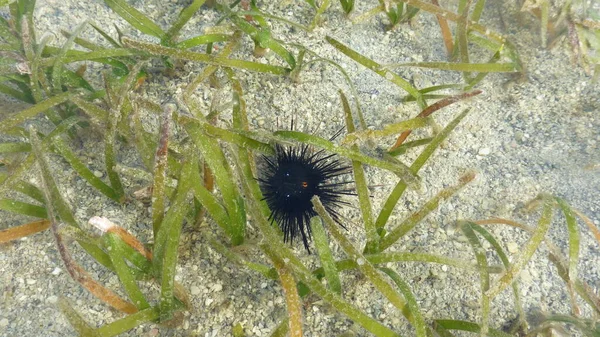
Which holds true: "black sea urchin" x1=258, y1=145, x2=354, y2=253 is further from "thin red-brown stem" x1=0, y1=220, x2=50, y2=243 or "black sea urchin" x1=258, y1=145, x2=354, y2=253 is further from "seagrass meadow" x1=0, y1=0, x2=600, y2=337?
"thin red-brown stem" x1=0, y1=220, x2=50, y2=243

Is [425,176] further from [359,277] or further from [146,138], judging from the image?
[146,138]

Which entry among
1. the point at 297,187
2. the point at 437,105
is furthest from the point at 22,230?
the point at 437,105

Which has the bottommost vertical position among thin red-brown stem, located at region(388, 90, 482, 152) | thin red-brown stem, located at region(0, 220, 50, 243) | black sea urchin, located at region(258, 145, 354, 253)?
thin red-brown stem, located at region(0, 220, 50, 243)

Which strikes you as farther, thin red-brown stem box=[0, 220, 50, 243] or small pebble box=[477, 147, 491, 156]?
small pebble box=[477, 147, 491, 156]

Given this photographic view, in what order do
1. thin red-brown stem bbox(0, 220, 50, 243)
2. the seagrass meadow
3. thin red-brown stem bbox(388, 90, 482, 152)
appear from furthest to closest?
thin red-brown stem bbox(388, 90, 482, 152)
thin red-brown stem bbox(0, 220, 50, 243)
the seagrass meadow

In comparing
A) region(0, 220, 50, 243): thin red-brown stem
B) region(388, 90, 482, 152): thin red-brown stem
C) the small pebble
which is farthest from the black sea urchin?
region(0, 220, 50, 243): thin red-brown stem

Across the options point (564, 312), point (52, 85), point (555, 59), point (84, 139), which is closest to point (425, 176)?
point (564, 312)

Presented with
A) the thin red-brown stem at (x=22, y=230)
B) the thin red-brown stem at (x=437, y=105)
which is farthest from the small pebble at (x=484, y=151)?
the thin red-brown stem at (x=22, y=230)
